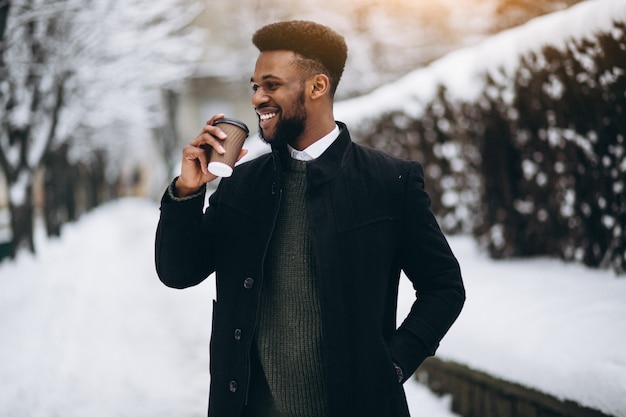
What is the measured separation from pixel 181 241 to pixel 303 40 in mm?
787

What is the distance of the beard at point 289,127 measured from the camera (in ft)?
6.60

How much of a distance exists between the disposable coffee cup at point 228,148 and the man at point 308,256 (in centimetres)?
4

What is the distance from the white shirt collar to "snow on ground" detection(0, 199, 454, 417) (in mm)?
2836

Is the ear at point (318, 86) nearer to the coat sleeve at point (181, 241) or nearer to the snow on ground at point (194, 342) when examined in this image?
the coat sleeve at point (181, 241)

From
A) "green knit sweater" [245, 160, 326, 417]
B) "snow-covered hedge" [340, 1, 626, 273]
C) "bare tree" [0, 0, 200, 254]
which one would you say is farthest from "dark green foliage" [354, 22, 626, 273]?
"bare tree" [0, 0, 200, 254]

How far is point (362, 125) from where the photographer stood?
28.0 ft

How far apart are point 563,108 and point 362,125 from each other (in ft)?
13.7

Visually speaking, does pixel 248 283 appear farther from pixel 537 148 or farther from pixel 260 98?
pixel 537 148

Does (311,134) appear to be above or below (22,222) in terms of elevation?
above

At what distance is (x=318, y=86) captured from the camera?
208 cm

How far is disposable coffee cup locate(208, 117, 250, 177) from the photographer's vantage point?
6.13 ft

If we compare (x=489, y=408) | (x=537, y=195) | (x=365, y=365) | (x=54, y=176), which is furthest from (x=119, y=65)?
(x=365, y=365)

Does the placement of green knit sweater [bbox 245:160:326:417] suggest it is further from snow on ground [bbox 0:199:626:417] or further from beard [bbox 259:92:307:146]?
snow on ground [bbox 0:199:626:417]

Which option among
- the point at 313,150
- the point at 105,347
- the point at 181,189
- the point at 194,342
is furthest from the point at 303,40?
the point at 105,347
